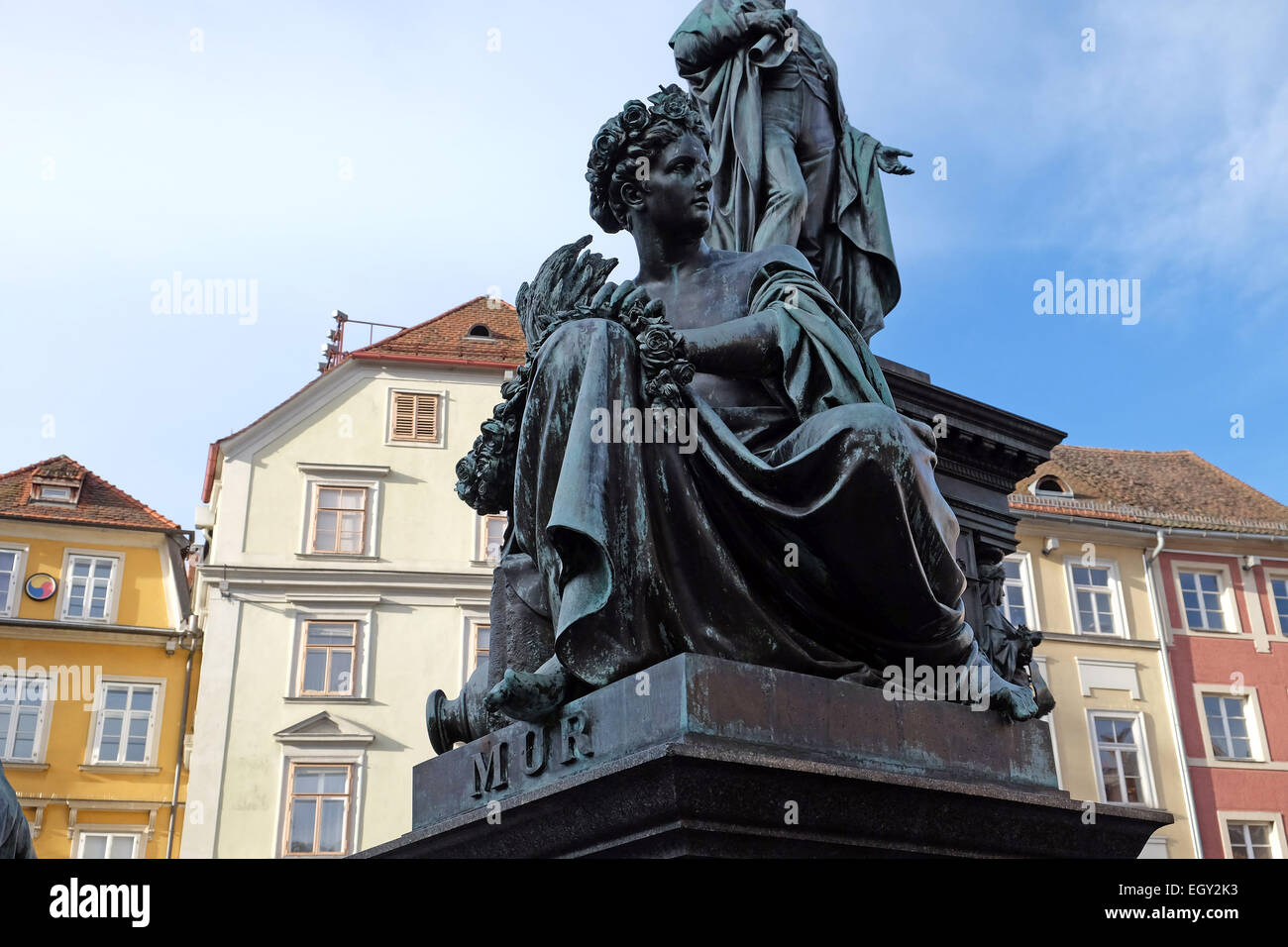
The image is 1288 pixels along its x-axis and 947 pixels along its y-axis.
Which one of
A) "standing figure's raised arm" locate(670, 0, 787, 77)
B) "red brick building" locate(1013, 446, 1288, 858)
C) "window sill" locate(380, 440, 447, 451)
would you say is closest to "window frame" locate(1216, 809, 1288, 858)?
"red brick building" locate(1013, 446, 1288, 858)

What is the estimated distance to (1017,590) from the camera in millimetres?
31781

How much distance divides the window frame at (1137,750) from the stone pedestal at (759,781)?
27.8 m

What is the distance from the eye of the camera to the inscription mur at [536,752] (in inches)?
134

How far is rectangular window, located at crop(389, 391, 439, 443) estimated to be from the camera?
103ft

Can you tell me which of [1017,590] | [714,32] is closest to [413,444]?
[1017,590]

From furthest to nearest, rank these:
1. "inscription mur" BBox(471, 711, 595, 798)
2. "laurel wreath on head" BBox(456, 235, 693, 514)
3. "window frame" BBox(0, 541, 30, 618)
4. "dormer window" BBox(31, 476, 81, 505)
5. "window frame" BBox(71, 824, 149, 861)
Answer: "dormer window" BBox(31, 476, 81, 505) → "window frame" BBox(0, 541, 30, 618) → "window frame" BBox(71, 824, 149, 861) → "laurel wreath on head" BBox(456, 235, 693, 514) → "inscription mur" BBox(471, 711, 595, 798)

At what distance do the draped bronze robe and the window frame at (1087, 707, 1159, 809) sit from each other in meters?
27.9

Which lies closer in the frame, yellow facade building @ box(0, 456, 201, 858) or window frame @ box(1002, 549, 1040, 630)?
yellow facade building @ box(0, 456, 201, 858)

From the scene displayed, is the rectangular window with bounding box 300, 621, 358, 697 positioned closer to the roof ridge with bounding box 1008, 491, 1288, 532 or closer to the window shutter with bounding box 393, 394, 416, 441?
the window shutter with bounding box 393, 394, 416, 441

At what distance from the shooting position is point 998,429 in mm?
6598

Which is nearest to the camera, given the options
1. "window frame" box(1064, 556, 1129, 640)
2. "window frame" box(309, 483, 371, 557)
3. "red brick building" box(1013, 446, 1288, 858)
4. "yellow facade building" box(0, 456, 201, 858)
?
"yellow facade building" box(0, 456, 201, 858)

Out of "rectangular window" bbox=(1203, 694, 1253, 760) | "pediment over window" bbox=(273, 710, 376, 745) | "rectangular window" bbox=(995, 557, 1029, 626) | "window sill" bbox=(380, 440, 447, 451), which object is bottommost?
"pediment over window" bbox=(273, 710, 376, 745)

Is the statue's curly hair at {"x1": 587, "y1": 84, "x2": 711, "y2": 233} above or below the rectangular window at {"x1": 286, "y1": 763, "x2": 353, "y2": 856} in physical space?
below

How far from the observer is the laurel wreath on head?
149 inches
